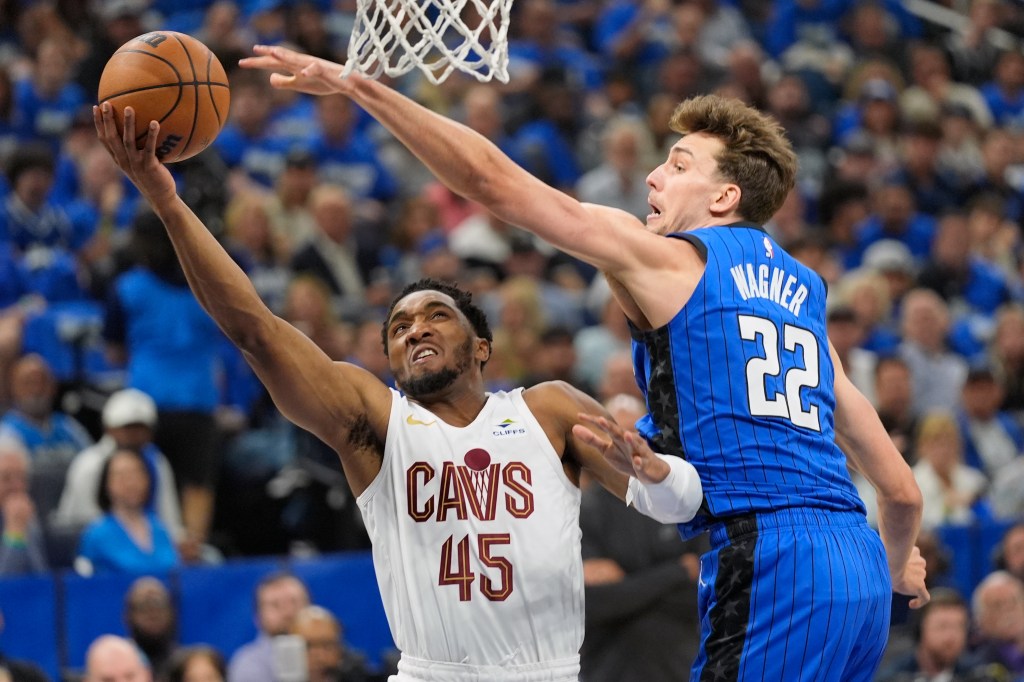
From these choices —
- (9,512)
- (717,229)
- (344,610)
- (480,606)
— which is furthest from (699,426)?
(9,512)

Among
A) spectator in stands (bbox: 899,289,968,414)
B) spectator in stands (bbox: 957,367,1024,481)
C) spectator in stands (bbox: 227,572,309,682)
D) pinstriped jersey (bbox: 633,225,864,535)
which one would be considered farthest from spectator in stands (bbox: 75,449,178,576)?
spectator in stands (bbox: 957,367,1024,481)

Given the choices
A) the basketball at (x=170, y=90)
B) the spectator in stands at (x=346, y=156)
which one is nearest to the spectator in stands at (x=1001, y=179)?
the spectator in stands at (x=346, y=156)

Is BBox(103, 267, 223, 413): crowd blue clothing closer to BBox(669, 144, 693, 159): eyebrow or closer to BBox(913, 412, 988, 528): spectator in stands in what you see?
BBox(913, 412, 988, 528): spectator in stands

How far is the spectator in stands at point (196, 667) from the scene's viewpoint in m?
7.50

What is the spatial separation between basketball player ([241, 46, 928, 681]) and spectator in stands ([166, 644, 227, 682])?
3.57 m

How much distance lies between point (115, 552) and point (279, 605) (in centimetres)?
114

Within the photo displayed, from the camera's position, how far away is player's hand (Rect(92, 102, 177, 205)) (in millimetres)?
4602

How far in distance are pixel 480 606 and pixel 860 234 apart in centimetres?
912

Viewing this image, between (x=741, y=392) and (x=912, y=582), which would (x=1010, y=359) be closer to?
(x=912, y=582)

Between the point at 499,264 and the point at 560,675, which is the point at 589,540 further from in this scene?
the point at 499,264

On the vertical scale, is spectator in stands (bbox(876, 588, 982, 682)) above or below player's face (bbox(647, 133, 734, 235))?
below

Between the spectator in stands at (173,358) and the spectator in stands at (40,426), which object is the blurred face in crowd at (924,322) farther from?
the spectator in stands at (40,426)

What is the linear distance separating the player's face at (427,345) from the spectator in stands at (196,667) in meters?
2.77

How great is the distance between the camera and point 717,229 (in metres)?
4.69
